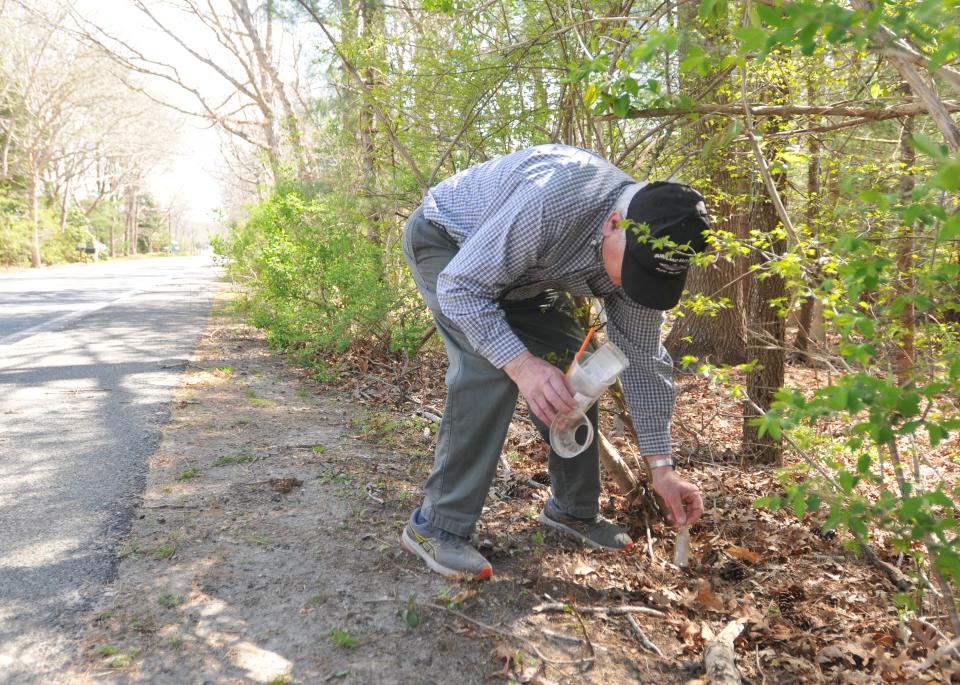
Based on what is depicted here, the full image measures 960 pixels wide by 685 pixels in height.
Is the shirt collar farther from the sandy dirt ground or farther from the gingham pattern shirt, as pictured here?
the sandy dirt ground

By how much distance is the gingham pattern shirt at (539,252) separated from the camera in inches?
85.7


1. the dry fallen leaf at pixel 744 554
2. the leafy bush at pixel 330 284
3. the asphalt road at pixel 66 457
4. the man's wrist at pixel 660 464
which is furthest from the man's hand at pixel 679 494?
the leafy bush at pixel 330 284

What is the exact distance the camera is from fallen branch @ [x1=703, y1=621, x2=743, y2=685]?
2051mm

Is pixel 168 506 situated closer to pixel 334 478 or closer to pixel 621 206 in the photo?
pixel 334 478

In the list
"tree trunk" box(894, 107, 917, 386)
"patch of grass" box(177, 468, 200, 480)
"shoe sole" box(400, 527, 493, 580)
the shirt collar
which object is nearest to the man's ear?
the shirt collar

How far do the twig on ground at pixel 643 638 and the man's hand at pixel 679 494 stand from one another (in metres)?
0.43

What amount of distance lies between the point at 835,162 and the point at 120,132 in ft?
127

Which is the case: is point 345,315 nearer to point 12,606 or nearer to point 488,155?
point 488,155

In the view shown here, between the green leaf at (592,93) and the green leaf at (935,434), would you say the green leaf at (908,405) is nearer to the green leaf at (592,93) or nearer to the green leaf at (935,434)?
the green leaf at (935,434)

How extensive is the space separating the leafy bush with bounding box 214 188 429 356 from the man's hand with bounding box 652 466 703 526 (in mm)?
3365

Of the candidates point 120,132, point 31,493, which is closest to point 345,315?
point 31,493

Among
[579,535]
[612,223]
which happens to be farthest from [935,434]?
[579,535]

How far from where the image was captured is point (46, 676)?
6.13 ft

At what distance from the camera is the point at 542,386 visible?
7.18 ft
